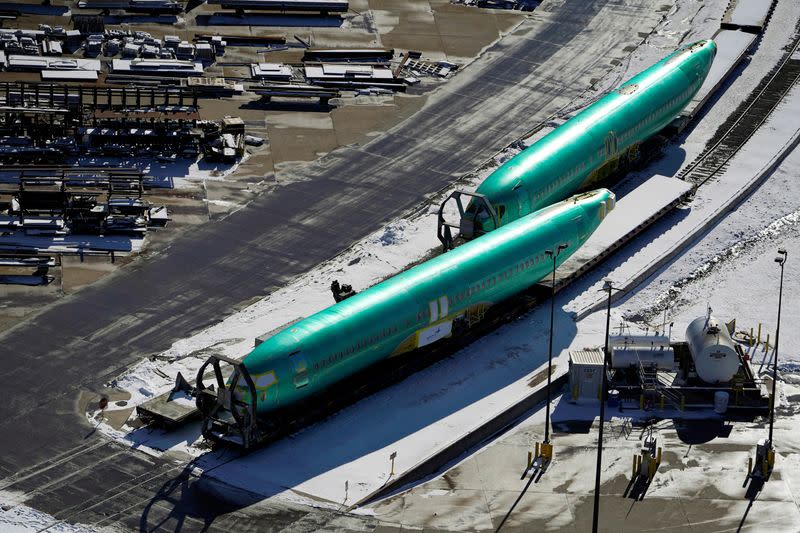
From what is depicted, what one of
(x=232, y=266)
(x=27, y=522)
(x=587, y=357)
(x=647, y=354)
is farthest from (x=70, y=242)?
(x=647, y=354)

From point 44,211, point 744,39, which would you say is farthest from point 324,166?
point 744,39

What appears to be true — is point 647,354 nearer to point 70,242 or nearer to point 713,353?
point 713,353

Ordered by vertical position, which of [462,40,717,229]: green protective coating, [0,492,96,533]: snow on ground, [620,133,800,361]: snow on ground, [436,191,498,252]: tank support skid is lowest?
[0,492,96,533]: snow on ground

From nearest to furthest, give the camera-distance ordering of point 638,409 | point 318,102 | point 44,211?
1. point 638,409
2. point 44,211
3. point 318,102

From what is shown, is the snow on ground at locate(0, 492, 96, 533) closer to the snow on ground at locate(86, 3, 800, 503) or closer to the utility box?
the snow on ground at locate(86, 3, 800, 503)

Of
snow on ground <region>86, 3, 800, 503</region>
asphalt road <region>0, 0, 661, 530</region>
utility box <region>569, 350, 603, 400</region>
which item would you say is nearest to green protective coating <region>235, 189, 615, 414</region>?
snow on ground <region>86, 3, 800, 503</region>

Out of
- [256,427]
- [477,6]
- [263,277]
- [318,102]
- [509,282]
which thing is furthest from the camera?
[477,6]

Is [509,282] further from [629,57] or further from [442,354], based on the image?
[629,57]
